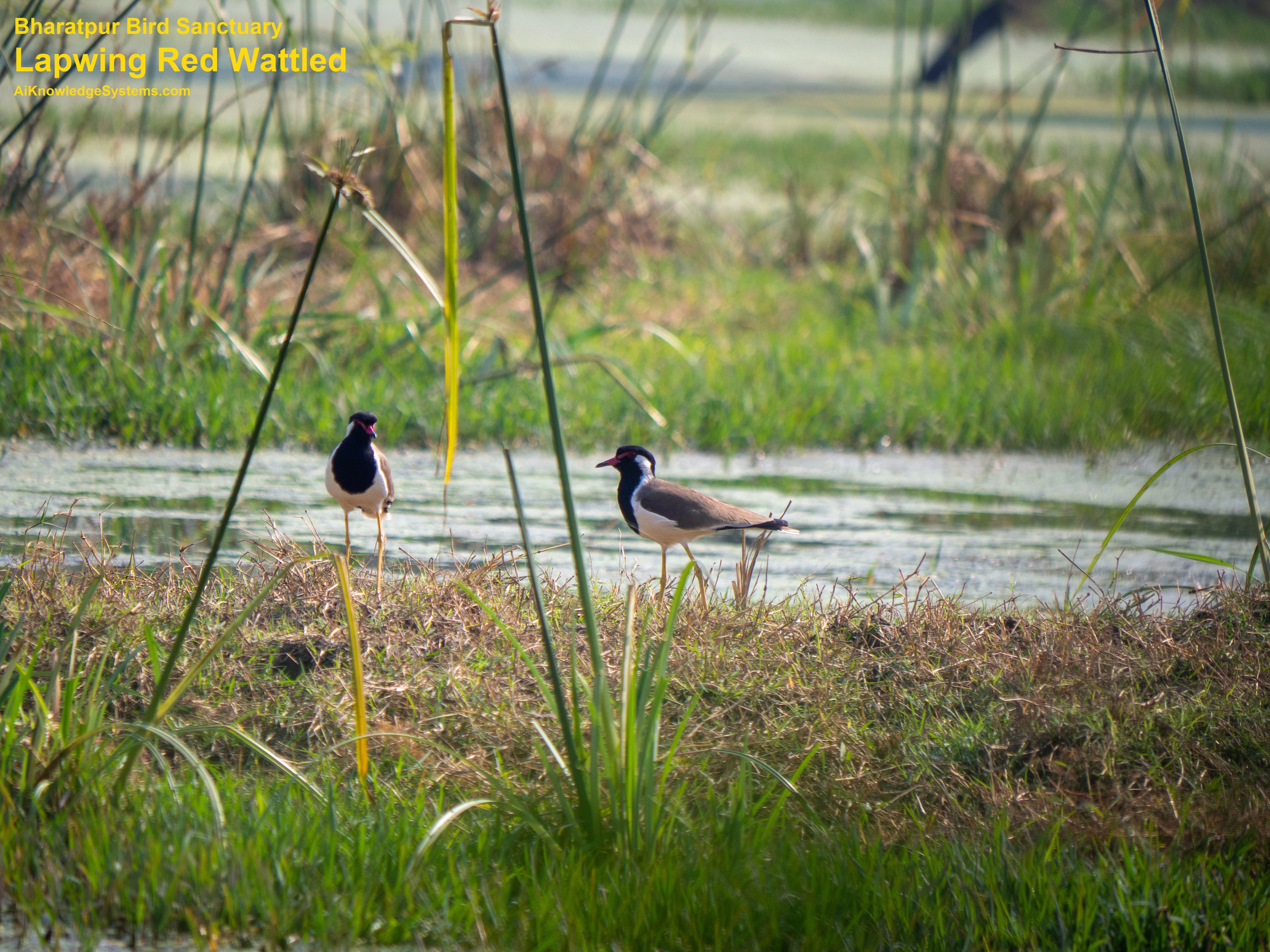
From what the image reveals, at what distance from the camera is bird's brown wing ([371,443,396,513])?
3.81 m

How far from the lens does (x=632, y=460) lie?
153 inches

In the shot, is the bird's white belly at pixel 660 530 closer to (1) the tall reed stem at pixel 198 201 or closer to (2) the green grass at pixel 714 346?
(2) the green grass at pixel 714 346

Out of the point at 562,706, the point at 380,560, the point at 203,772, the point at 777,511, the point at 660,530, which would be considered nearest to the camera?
the point at 203,772

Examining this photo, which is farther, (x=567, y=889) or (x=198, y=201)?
(x=198, y=201)

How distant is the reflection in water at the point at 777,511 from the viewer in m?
4.27

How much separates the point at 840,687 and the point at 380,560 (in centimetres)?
135

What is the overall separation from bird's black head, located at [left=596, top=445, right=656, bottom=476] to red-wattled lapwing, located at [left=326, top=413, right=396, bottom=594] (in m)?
0.68

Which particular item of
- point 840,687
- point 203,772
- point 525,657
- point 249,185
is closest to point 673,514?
point 840,687

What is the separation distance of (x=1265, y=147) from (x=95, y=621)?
812 inches

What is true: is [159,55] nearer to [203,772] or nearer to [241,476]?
[241,476]

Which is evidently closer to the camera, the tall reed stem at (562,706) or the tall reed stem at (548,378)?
the tall reed stem at (548,378)

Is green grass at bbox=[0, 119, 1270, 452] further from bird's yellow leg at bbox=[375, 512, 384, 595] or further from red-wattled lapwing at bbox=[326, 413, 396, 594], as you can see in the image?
bird's yellow leg at bbox=[375, 512, 384, 595]

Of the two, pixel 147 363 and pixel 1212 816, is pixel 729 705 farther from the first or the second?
pixel 147 363

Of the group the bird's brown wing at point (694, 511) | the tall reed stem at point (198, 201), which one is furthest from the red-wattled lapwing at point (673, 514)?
the tall reed stem at point (198, 201)
